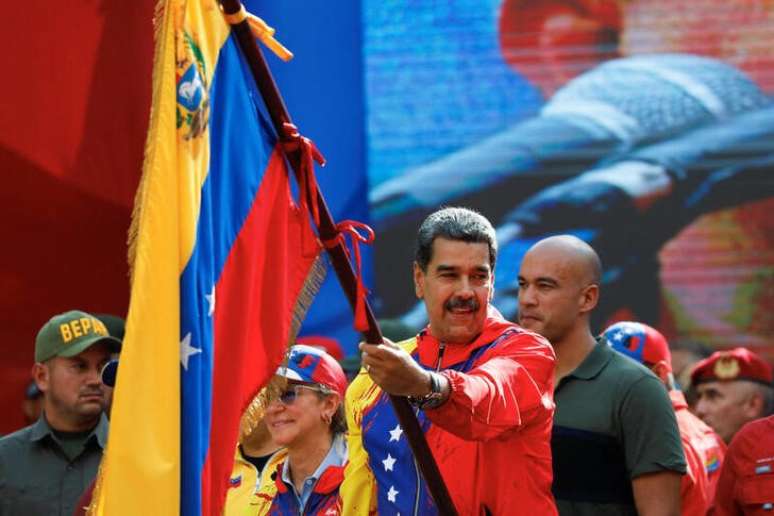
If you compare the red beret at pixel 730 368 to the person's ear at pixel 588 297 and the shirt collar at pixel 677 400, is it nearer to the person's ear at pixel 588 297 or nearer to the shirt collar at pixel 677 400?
the shirt collar at pixel 677 400

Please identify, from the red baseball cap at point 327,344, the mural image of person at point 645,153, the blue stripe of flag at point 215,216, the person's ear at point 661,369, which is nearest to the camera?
the blue stripe of flag at point 215,216

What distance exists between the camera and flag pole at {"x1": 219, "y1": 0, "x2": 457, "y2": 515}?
13.5 feet

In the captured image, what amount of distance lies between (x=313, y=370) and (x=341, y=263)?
1788mm

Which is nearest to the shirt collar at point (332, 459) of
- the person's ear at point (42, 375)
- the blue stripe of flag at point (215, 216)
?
the person's ear at point (42, 375)

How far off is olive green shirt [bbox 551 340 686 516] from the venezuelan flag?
146 cm

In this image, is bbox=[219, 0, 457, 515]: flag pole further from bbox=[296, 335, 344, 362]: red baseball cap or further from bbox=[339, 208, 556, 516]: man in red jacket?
bbox=[296, 335, 344, 362]: red baseball cap

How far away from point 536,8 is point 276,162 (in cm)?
567

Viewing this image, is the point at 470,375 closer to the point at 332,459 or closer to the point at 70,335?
the point at 332,459

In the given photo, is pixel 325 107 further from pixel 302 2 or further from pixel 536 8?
pixel 536 8

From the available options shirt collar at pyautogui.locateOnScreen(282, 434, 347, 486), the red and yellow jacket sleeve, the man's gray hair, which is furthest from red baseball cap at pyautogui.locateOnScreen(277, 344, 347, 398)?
the red and yellow jacket sleeve

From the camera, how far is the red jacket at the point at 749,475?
5.50 m

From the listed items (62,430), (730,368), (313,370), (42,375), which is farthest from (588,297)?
→ (42,375)

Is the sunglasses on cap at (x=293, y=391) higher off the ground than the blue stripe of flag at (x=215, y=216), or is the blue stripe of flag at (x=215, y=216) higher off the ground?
the blue stripe of flag at (x=215, y=216)

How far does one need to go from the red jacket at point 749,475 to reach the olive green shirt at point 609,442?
388mm
